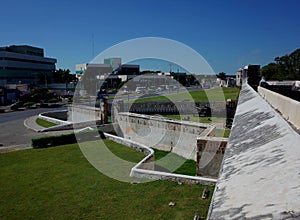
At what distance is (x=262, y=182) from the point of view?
1.75 m

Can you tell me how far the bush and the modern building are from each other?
4836 cm

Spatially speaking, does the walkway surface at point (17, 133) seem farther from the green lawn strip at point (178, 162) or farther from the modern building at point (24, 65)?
the modern building at point (24, 65)

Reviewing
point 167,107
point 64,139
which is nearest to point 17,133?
point 64,139

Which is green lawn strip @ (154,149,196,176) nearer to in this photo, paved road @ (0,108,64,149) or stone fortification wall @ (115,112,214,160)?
stone fortification wall @ (115,112,214,160)

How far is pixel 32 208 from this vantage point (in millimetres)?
7500

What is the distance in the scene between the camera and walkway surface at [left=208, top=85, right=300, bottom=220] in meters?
1.42

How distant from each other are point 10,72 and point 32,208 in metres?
59.3

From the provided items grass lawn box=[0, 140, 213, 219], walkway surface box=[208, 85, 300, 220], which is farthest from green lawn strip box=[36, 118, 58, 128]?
walkway surface box=[208, 85, 300, 220]

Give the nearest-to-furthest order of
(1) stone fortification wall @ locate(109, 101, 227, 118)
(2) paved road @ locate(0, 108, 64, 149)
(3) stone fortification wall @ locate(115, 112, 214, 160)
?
(3) stone fortification wall @ locate(115, 112, 214, 160) < (2) paved road @ locate(0, 108, 64, 149) < (1) stone fortification wall @ locate(109, 101, 227, 118)

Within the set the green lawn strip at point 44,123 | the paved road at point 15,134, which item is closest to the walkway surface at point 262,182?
the paved road at point 15,134

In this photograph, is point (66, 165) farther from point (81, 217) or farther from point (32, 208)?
point (81, 217)

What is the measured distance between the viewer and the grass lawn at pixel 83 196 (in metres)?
7.05

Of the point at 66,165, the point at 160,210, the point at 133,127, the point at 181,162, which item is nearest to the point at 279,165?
the point at 160,210

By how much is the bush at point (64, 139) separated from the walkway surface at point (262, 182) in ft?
46.6
